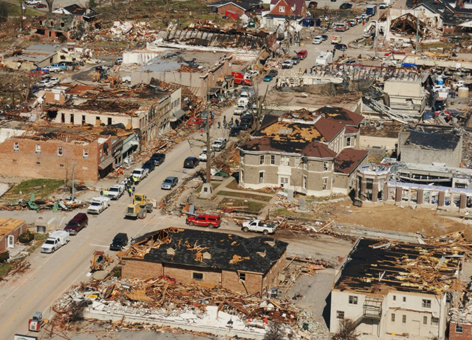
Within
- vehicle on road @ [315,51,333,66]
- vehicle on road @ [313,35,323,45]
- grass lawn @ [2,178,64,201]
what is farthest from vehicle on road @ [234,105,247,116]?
vehicle on road @ [313,35,323,45]

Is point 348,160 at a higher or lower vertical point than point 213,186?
higher

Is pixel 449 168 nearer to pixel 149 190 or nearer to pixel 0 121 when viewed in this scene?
pixel 149 190

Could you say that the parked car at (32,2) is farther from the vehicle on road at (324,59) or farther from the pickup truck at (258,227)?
the pickup truck at (258,227)

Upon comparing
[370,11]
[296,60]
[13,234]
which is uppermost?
[13,234]

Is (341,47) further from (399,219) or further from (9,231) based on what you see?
(9,231)

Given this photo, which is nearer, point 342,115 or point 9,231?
point 9,231

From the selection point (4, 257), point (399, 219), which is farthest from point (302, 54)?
point (4, 257)

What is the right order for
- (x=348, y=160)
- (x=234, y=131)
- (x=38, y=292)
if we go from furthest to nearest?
(x=234, y=131) → (x=348, y=160) → (x=38, y=292)
